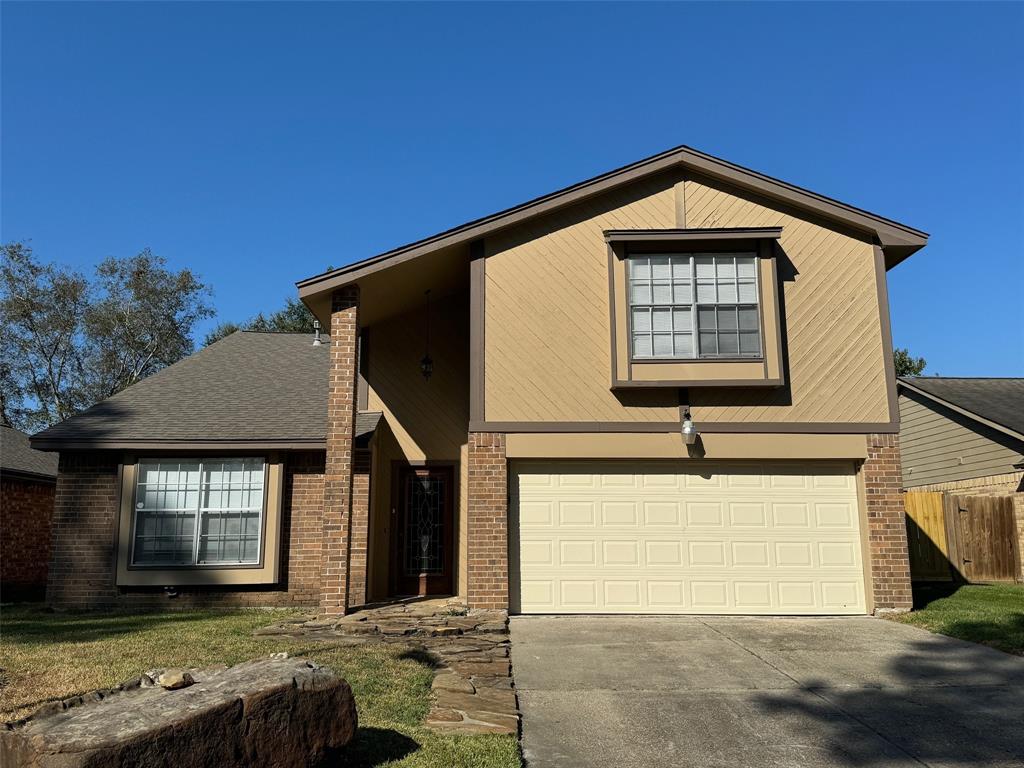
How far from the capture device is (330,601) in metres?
10.2

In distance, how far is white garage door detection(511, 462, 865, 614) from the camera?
34.5ft

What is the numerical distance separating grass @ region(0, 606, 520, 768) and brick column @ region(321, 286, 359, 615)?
0.98 meters

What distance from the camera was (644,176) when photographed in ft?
37.2

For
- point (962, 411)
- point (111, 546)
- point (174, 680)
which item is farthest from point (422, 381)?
point (962, 411)

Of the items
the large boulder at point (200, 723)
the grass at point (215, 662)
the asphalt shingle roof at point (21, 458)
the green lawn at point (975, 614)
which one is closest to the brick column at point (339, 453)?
the grass at point (215, 662)

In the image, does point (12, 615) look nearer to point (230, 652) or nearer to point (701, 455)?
point (230, 652)

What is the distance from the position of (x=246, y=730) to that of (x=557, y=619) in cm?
642

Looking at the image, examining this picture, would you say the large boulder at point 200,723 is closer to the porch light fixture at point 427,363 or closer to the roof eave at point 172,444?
the roof eave at point 172,444

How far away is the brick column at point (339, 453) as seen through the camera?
10266 mm

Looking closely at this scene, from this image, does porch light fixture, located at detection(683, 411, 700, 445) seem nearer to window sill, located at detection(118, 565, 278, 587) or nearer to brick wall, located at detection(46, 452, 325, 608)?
brick wall, located at detection(46, 452, 325, 608)

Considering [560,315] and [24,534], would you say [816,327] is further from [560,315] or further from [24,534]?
[24,534]

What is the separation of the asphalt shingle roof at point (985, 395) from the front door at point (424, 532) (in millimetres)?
11574

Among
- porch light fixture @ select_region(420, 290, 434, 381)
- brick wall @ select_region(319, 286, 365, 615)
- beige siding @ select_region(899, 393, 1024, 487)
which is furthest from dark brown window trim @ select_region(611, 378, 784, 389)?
beige siding @ select_region(899, 393, 1024, 487)

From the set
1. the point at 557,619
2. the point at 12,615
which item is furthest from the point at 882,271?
the point at 12,615
